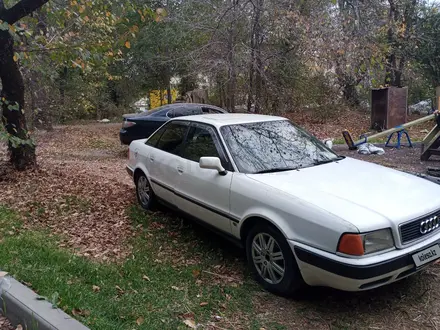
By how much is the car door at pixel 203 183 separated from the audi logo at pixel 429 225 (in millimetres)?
1770

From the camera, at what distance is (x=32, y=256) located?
441 centimetres

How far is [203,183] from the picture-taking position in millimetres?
4680

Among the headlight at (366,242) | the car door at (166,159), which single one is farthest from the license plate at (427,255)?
the car door at (166,159)

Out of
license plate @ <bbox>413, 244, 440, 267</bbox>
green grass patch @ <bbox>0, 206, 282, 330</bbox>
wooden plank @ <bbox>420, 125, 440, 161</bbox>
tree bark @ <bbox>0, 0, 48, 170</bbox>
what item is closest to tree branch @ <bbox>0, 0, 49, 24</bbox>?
tree bark @ <bbox>0, 0, 48, 170</bbox>

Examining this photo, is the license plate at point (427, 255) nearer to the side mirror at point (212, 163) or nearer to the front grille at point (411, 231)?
the front grille at point (411, 231)

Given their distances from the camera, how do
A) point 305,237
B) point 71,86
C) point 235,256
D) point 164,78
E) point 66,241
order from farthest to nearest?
1. point 164,78
2. point 71,86
3. point 66,241
4. point 235,256
5. point 305,237

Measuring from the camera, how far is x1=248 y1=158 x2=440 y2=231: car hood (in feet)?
11.0

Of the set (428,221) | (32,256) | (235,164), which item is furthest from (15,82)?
(428,221)

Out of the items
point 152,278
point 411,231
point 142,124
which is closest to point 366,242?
point 411,231

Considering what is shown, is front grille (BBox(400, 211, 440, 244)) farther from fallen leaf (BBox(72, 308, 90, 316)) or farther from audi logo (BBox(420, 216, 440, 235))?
fallen leaf (BBox(72, 308, 90, 316))

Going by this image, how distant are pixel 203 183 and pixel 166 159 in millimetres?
1000

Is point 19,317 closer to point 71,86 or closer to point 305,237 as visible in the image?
point 305,237

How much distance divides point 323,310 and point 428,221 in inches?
46.1

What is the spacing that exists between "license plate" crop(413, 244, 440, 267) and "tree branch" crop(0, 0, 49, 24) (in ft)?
22.0
